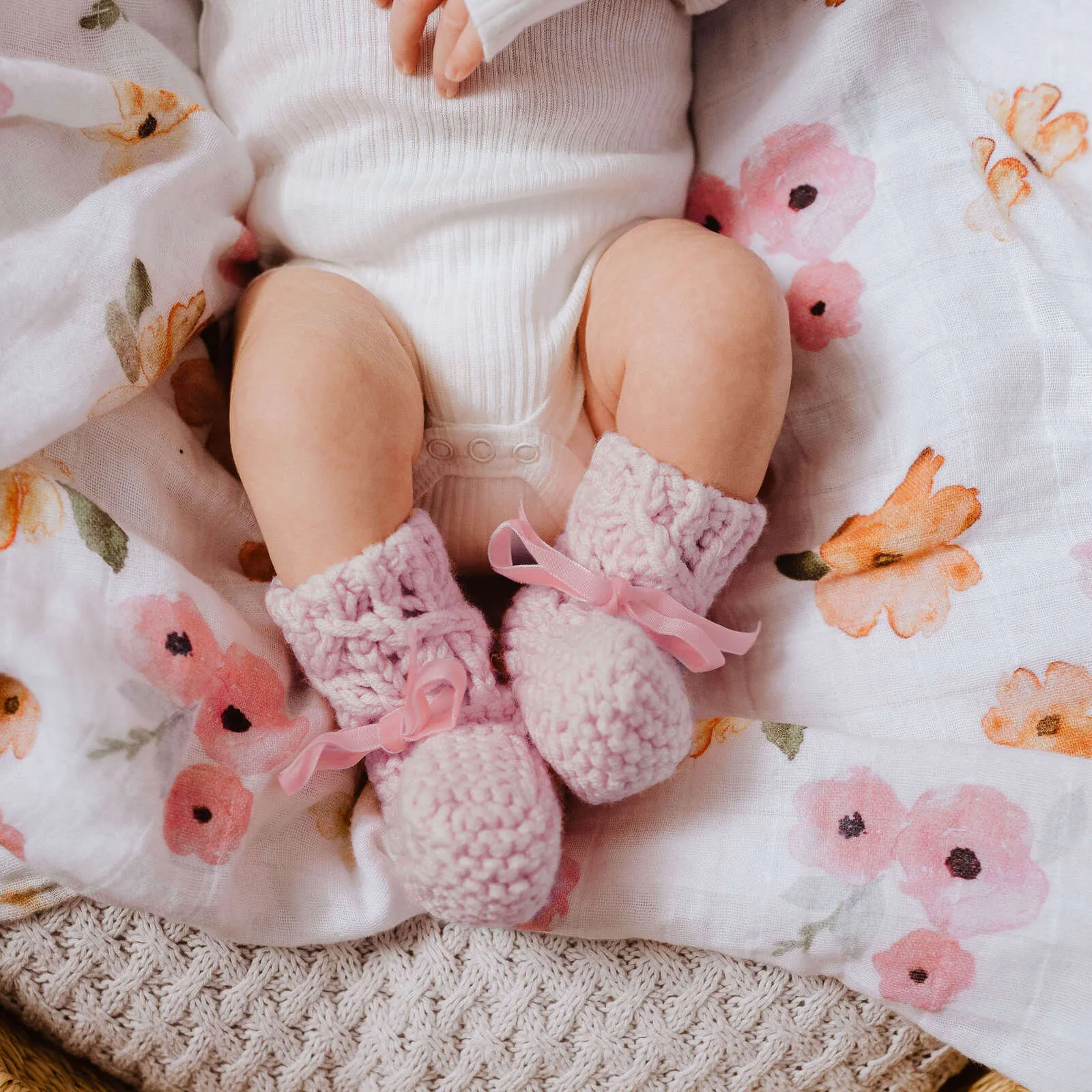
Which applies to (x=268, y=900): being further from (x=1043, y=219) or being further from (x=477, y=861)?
(x=1043, y=219)

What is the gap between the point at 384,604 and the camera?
73 cm

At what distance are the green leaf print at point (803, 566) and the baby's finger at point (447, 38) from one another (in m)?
0.53

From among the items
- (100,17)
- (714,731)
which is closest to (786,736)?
(714,731)

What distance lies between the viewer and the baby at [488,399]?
A: 0.71 metres

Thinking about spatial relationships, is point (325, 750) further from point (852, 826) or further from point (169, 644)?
point (852, 826)

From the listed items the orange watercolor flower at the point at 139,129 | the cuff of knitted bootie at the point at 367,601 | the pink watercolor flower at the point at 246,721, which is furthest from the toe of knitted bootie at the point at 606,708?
the orange watercolor flower at the point at 139,129

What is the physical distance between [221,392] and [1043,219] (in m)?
0.83

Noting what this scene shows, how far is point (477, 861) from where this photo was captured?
667mm

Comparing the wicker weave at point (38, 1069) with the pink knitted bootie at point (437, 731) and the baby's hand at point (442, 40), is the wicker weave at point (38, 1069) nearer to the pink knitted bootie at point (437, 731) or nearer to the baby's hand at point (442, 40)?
the pink knitted bootie at point (437, 731)

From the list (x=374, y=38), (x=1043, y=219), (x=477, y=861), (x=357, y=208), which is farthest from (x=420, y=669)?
(x=1043, y=219)

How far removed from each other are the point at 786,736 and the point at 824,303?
428 millimetres

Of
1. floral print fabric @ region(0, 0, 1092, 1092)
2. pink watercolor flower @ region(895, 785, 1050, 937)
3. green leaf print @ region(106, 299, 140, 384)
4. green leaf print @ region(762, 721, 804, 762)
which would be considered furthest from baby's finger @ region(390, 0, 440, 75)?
pink watercolor flower @ region(895, 785, 1050, 937)

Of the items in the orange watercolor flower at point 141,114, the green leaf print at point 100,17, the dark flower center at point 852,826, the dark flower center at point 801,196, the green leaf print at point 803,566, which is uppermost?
the green leaf print at point 100,17

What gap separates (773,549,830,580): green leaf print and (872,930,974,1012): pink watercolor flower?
0.32 m
